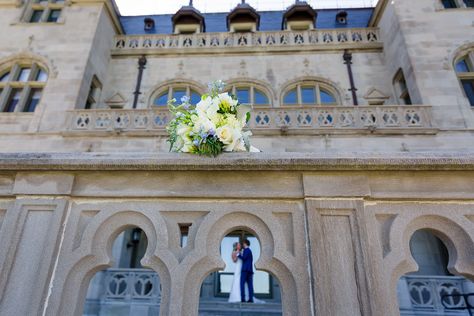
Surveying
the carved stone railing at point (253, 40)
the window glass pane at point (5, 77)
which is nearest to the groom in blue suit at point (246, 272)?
the carved stone railing at point (253, 40)

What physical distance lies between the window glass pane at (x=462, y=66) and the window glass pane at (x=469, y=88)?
0.41 m

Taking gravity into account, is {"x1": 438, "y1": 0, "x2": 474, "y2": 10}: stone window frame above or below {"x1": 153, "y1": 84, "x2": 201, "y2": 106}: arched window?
above

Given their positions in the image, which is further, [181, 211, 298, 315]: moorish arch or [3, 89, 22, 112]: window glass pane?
[3, 89, 22, 112]: window glass pane

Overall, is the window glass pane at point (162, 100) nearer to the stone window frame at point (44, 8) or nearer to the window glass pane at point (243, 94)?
the window glass pane at point (243, 94)

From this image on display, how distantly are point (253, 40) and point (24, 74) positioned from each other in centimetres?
871

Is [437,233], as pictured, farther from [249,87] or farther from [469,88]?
[249,87]

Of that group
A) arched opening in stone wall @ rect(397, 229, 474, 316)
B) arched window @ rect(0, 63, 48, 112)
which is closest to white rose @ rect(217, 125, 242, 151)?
arched opening in stone wall @ rect(397, 229, 474, 316)

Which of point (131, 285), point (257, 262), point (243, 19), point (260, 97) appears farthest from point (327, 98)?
point (257, 262)

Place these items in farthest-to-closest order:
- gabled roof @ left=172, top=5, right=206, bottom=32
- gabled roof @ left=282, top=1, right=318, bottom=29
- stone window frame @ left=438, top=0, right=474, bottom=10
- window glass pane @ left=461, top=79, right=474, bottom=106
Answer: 1. gabled roof @ left=172, top=5, right=206, bottom=32
2. gabled roof @ left=282, top=1, right=318, bottom=29
3. stone window frame @ left=438, top=0, right=474, bottom=10
4. window glass pane @ left=461, top=79, right=474, bottom=106

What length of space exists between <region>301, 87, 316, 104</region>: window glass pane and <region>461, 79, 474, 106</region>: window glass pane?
4785mm

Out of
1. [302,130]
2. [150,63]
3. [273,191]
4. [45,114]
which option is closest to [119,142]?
[45,114]

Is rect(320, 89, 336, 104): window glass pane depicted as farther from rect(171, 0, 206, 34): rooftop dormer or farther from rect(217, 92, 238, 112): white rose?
rect(217, 92, 238, 112): white rose

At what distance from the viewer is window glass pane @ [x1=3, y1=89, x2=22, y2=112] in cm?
1130

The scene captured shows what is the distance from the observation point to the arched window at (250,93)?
1225 centimetres
